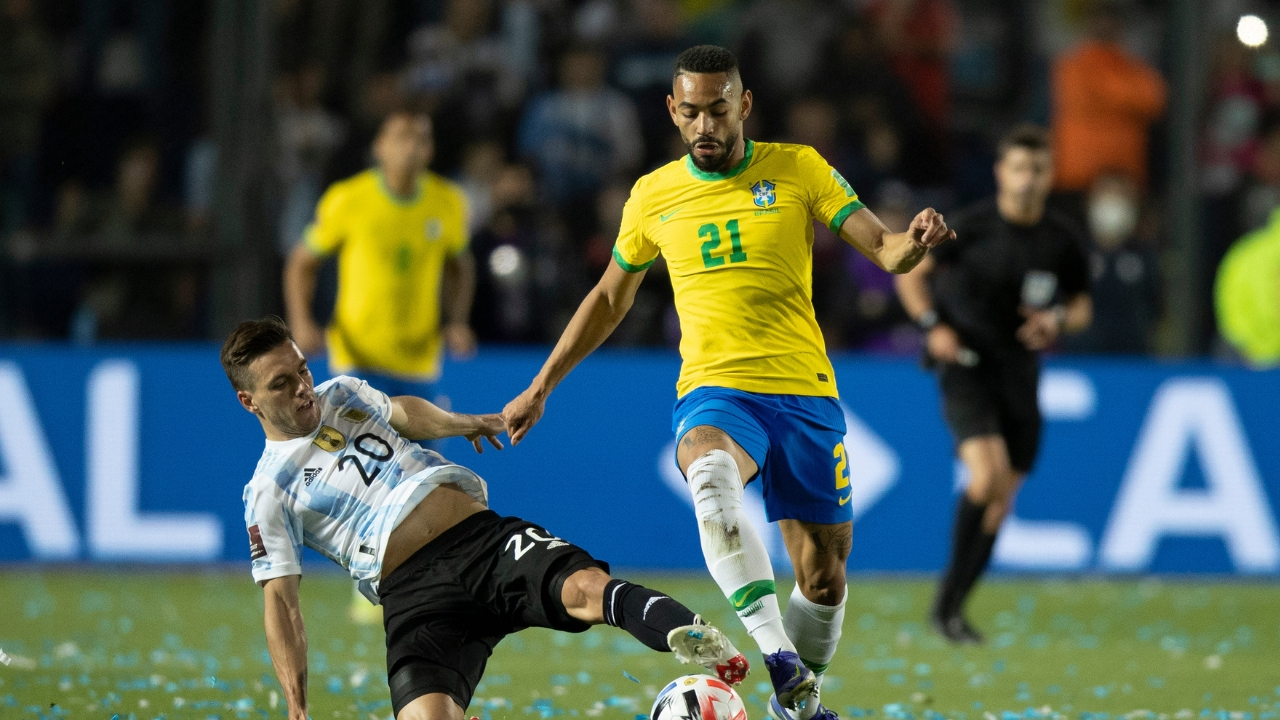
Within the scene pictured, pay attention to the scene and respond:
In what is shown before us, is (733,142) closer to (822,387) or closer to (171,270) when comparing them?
(822,387)

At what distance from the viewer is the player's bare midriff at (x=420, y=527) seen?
16.7ft

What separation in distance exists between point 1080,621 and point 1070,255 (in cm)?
190

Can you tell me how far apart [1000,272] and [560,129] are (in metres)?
4.41

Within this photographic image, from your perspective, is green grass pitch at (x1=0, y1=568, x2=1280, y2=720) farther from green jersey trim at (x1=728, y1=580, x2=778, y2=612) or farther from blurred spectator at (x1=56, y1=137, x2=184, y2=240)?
blurred spectator at (x1=56, y1=137, x2=184, y2=240)

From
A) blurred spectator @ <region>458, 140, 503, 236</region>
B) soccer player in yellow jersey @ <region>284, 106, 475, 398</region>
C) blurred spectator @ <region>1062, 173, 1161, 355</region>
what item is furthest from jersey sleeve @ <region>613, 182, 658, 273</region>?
blurred spectator @ <region>1062, 173, 1161, 355</region>

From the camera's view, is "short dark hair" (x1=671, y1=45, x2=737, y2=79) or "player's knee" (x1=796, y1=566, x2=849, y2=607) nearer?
"short dark hair" (x1=671, y1=45, x2=737, y2=79)

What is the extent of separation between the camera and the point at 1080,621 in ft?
29.1

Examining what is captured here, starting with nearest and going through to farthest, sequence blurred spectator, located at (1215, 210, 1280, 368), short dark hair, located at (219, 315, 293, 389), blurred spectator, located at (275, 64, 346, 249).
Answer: short dark hair, located at (219, 315, 293, 389)
blurred spectator, located at (1215, 210, 1280, 368)
blurred spectator, located at (275, 64, 346, 249)

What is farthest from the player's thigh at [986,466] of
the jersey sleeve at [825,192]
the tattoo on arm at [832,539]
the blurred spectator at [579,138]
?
the blurred spectator at [579,138]

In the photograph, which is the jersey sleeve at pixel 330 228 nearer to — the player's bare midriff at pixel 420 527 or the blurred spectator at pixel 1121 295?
the player's bare midriff at pixel 420 527

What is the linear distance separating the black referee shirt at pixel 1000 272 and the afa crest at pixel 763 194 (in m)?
3.05

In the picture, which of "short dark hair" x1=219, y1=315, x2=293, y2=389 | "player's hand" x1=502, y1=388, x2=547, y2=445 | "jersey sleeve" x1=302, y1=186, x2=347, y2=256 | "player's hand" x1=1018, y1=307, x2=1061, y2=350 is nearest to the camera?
"short dark hair" x1=219, y1=315, x2=293, y2=389

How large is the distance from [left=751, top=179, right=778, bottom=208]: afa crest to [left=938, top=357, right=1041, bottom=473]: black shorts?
308 centimetres

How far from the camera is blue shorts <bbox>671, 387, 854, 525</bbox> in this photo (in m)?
5.25
